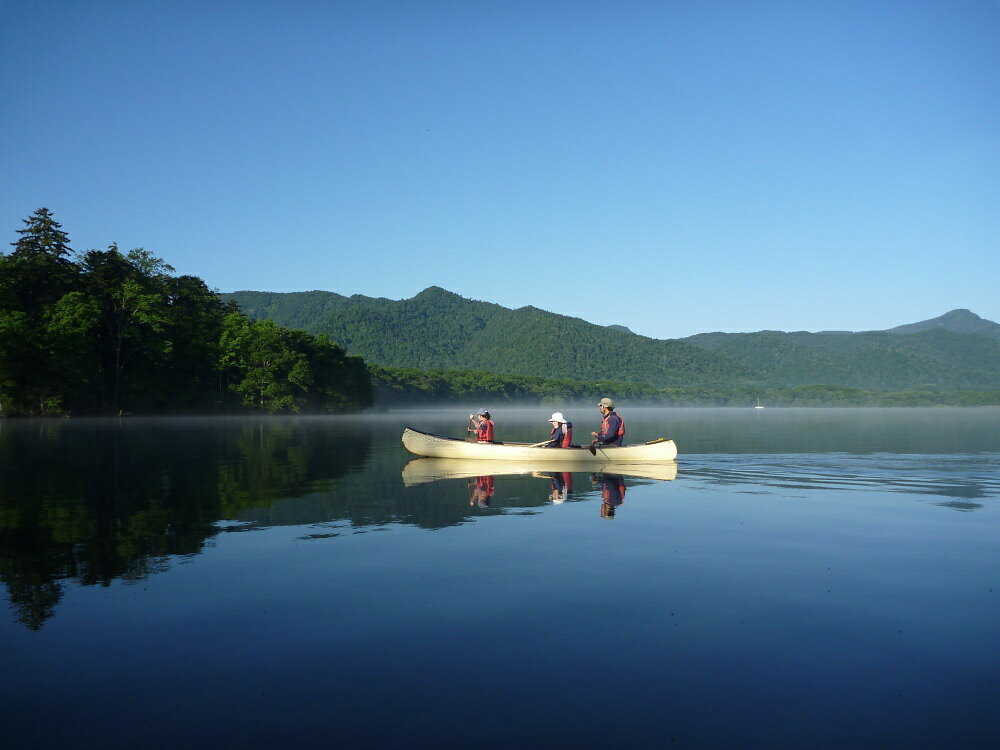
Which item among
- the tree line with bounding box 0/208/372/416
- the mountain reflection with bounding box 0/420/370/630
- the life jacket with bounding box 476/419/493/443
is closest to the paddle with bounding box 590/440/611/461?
the life jacket with bounding box 476/419/493/443

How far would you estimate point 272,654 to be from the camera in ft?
25.7

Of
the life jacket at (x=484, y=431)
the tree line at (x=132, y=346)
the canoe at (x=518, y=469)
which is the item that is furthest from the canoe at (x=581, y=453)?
the tree line at (x=132, y=346)

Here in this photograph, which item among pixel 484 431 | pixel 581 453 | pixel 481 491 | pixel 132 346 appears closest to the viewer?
pixel 481 491

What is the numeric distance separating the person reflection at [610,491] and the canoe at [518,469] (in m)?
1.15

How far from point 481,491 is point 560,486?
3.00 m

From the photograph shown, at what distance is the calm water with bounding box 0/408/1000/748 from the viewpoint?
6355 millimetres

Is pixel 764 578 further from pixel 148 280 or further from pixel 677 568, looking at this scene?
pixel 148 280

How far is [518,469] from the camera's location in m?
29.2

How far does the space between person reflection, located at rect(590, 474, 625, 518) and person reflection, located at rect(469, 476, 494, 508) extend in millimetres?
3058

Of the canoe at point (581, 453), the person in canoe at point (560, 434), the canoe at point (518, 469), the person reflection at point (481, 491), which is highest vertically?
the person in canoe at point (560, 434)

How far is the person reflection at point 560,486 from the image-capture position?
2080cm

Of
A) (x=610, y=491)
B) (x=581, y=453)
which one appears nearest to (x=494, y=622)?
(x=610, y=491)

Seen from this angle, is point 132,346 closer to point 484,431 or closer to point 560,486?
point 484,431

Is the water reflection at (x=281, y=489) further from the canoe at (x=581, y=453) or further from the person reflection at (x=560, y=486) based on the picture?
the canoe at (x=581, y=453)
